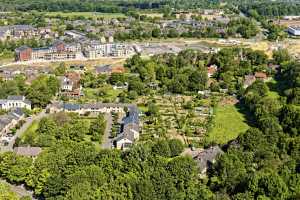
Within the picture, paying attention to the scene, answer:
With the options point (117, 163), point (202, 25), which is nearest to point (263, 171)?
point (117, 163)

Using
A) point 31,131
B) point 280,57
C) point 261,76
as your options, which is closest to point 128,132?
point 31,131

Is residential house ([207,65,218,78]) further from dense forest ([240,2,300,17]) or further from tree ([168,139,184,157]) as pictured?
dense forest ([240,2,300,17])

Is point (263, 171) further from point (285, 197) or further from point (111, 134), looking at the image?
point (111, 134)

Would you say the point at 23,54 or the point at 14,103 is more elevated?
the point at 23,54

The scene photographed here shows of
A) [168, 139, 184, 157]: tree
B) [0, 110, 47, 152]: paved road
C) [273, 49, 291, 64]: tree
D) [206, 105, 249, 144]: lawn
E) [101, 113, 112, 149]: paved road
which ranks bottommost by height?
[0, 110, 47, 152]: paved road

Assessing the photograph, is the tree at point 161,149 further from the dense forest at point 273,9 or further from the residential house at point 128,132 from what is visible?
the dense forest at point 273,9

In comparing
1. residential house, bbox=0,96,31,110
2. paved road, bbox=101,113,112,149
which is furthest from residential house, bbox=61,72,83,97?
paved road, bbox=101,113,112,149

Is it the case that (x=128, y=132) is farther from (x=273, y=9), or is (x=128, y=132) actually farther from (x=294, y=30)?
(x=273, y=9)

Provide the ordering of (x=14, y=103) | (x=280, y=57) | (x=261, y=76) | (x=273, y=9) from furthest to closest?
(x=273, y=9), (x=280, y=57), (x=261, y=76), (x=14, y=103)

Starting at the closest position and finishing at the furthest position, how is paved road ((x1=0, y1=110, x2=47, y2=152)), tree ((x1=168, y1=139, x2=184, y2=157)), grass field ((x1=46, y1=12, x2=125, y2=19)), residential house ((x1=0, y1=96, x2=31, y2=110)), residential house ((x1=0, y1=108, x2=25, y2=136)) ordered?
tree ((x1=168, y1=139, x2=184, y2=157)) → paved road ((x1=0, y1=110, x2=47, y2=152)) → residential house ((x1=0, y1=108, x2=25, y2=136)) → residential house ((x1=0, y1=96, x2=31, y2=110)) → grass field ((x1=46, y1=12, x2=125, y2=19))
